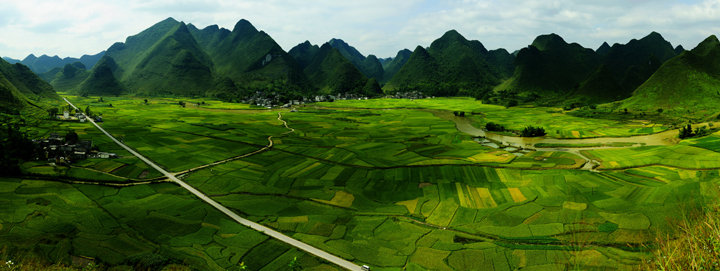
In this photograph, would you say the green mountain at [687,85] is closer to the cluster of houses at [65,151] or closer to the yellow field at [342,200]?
the yellow field at [342,200]

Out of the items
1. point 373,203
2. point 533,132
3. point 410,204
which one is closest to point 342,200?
point 373,203

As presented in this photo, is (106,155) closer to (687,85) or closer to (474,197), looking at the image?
(474,197)

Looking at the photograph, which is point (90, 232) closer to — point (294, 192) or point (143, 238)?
point (143, 238)

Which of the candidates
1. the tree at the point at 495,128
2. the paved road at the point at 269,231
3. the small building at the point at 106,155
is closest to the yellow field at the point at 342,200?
the paved road at the point at 269,231

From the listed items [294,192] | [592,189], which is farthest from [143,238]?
[592,189]

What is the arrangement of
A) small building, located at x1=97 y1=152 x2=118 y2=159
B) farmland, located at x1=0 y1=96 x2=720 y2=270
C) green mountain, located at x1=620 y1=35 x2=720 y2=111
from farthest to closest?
1. green mountain, located at x1=620 y1=35 x2=720 y2=111
2. small building, located at x1=97 y1=152 x2=118 y2=159
3. farmland, located at x1=0 y1=96 x2=720 y2=270

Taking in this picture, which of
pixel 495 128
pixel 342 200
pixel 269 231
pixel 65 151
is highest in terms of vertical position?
pixel 65 151

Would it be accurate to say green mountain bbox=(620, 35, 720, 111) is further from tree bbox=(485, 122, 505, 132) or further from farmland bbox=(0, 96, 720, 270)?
tree bbox=(485, 122, 505, 132)

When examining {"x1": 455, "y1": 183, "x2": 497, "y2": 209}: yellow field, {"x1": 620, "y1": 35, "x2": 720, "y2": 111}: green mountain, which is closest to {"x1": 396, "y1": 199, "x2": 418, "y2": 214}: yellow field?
{"x1": 455, "y1": 183, "x2": 497, "y2": 209}: yellow field
